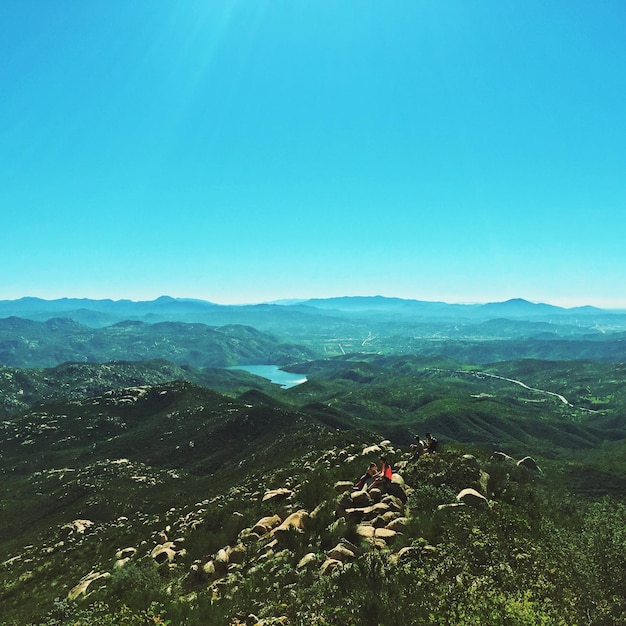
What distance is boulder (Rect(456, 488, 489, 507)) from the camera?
82.8 ft

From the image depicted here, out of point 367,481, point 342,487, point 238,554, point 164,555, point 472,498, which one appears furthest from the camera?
point 342,487

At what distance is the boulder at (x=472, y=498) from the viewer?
994 inches

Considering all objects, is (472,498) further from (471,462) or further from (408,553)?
(408,553)

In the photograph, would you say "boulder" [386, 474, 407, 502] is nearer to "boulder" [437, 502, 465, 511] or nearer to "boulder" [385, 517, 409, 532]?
"boulder" [437, 502, 465, 511]

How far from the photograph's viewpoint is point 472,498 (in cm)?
2547

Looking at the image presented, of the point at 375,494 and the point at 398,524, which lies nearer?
the point at 398,524

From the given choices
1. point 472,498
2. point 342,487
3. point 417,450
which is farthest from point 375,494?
point 417,450

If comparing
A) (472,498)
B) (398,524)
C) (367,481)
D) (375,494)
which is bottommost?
(367,481)

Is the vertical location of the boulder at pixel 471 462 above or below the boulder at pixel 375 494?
above

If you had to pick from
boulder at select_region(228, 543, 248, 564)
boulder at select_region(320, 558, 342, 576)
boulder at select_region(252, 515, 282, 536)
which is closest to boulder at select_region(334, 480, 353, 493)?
boulder at select_region(252, 515, 282, 536)

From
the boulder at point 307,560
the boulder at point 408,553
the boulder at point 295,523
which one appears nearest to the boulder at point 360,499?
the boulder at point 295,523

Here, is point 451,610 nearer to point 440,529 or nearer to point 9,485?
point 440,529

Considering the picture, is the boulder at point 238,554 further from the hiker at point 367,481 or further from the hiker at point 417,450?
the hiker at point 417,450

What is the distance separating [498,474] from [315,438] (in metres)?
89.7
